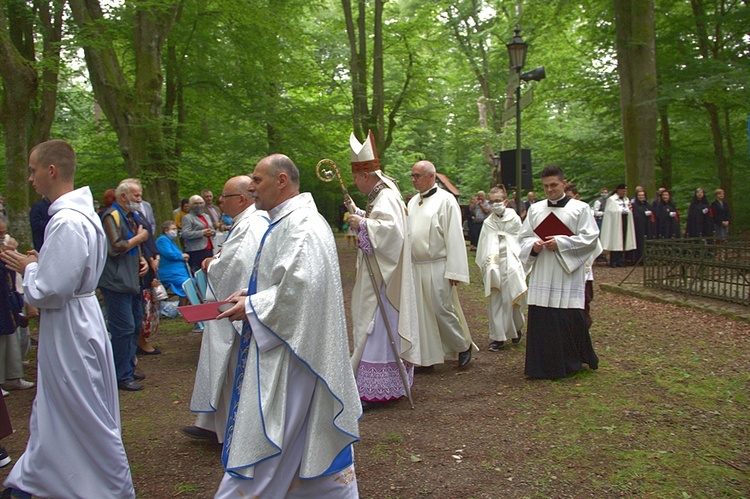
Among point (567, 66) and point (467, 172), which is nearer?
point (567, 66)

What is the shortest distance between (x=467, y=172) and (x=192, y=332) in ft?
97.4

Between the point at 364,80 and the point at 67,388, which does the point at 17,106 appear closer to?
the point at 67,388

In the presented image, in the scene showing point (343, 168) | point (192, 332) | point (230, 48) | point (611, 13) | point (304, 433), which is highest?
point (611, 13)

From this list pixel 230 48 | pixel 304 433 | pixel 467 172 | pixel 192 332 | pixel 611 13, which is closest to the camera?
pixel 304 433

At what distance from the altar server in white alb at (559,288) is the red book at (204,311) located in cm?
398

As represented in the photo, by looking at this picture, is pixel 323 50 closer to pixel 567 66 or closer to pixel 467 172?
pixel 567 66

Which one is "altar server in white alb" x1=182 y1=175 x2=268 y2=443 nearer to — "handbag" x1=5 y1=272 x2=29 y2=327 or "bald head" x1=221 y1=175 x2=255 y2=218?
"bald head" x1=221 y1=175 x2=255 y2=218

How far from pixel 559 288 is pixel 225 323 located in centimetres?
343

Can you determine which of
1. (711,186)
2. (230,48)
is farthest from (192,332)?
(711,186)

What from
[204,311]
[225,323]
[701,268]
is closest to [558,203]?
[225,323]

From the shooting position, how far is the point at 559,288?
21.1 ft

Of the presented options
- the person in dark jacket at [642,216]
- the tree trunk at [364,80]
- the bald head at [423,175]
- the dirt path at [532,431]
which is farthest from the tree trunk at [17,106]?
the person in dark jacket at [642,216]

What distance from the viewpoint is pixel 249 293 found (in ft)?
11.3

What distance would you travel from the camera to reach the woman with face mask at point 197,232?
10047 mm
